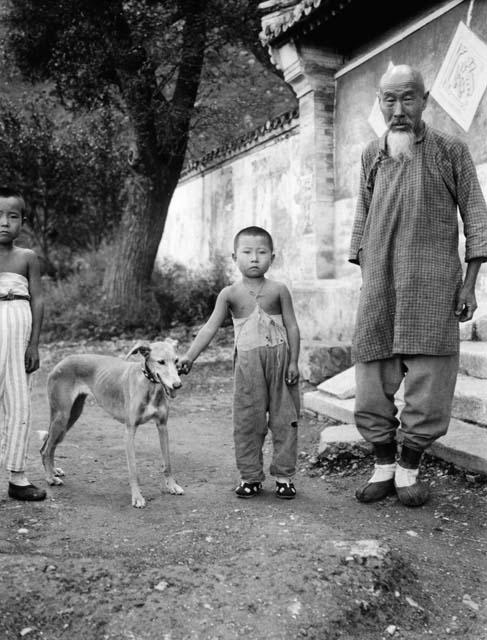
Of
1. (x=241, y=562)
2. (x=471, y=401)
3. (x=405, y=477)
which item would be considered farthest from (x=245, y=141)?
(x=241, y=562)

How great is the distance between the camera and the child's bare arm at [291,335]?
375 centimetres

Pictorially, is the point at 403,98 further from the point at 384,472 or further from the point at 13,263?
the point at 13,263

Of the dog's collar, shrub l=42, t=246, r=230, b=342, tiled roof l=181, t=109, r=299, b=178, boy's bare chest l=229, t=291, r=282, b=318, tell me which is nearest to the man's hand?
boy's bare chest l=229, t=291, r=282, b=318

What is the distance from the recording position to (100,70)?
10.7 meters

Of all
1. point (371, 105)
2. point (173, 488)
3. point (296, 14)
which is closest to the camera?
point (173, 488)

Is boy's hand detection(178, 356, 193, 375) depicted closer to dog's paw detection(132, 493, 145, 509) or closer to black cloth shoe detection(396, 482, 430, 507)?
dog's paw detection(132, 493, 145, 509)

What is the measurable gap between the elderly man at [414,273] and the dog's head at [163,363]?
3.34 feet

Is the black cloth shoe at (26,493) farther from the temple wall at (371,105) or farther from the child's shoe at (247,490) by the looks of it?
the temple wall at (371,105)

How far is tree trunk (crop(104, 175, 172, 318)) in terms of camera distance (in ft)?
37.4

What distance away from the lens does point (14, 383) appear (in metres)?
3.84

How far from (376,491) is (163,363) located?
1.39 m

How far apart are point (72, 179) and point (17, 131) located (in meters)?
1.74

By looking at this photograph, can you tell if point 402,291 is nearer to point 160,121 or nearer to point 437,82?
point 437,82

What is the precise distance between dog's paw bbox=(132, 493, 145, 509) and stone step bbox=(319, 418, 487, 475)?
142cm
